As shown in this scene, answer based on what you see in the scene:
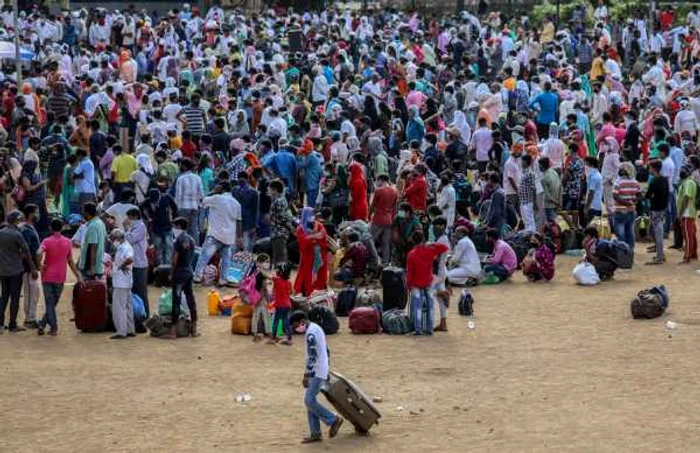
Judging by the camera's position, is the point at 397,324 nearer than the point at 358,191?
Yes

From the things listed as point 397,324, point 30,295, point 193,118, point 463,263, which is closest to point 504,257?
point 463,263

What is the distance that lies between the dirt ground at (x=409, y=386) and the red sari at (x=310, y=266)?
104 cm

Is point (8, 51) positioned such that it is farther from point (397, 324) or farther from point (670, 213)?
point (397, 324)

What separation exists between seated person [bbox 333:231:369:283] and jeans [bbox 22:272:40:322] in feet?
13.6

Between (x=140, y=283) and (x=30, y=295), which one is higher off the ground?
(x=140, y=283)

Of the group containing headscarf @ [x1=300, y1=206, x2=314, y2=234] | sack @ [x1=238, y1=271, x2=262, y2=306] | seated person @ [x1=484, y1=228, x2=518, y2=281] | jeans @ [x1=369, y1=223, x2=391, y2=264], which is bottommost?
sack @ [x1=238, y1=271, x2=262, y2=306]

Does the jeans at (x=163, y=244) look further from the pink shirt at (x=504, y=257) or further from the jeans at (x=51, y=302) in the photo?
the pink shirt at (x=504, y=257)

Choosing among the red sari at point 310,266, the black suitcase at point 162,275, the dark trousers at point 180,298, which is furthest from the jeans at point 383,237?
the dark trousers at point 180,298

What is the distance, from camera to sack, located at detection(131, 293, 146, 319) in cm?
2058

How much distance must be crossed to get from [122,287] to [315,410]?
509cm

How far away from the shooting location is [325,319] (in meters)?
20.2

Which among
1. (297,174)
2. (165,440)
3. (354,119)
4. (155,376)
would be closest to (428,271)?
(155,376)

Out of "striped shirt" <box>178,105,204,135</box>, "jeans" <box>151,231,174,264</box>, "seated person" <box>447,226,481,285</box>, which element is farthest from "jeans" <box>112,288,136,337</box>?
"striped shirt" <box>178,105,204,135</box>

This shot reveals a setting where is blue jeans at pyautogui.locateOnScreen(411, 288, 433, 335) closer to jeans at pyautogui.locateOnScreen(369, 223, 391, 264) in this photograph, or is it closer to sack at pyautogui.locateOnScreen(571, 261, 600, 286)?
jeans at pyautogui.locateOnScreen(369, 223, 391, 264)
